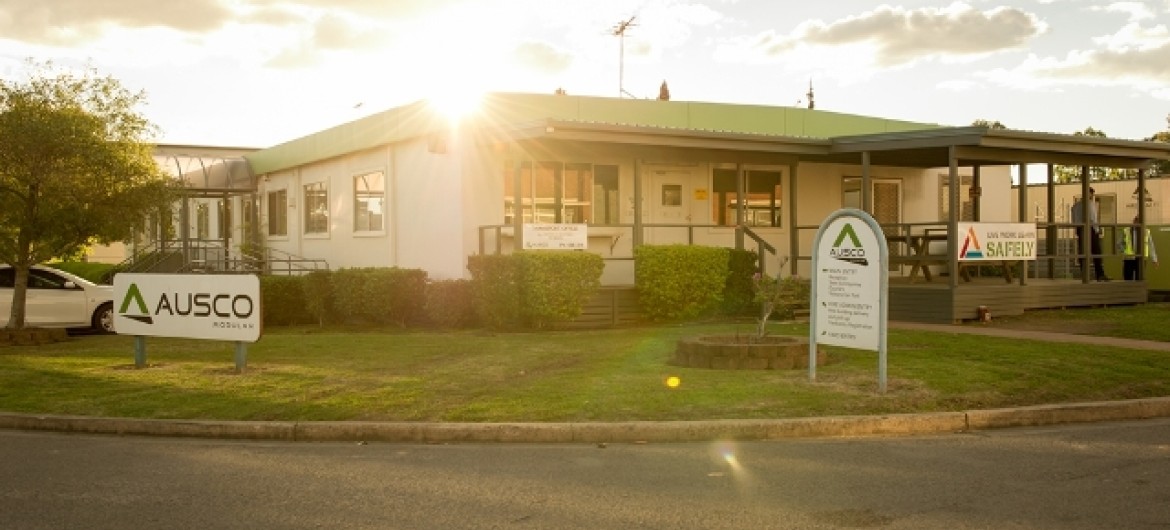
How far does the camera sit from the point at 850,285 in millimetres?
10781

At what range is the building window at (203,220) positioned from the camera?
35312 millimetres

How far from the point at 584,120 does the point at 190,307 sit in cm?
953

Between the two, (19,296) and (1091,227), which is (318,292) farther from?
(1091,227)

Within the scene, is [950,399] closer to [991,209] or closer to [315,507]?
[315,507]

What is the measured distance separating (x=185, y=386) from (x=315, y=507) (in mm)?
5683

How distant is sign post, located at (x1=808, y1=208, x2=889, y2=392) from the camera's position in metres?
10.4

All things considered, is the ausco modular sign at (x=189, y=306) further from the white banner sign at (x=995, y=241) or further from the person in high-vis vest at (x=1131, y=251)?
the person in high-vis vest at (x=1131, y=251)

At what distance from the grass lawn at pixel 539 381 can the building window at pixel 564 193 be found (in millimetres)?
4902

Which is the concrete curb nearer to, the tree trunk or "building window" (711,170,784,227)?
the tree trunk

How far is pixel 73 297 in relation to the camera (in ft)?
64.5

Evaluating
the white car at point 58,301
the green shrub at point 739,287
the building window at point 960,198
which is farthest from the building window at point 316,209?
the building window at point 960,198

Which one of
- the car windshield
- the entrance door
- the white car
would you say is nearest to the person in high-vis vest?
the entrance door

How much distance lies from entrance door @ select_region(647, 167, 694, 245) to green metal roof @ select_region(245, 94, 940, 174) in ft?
3.41

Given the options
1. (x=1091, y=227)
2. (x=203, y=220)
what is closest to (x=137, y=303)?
(x=1091, y=227)
